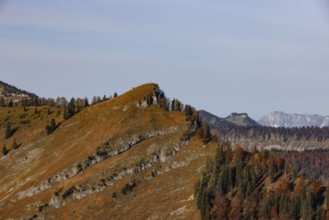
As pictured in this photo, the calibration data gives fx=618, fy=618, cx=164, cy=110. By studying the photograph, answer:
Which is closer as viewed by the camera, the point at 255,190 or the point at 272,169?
the point at 255,190

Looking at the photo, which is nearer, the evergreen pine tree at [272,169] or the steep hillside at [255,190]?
the steep hillside at [255,190]

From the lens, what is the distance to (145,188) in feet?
631

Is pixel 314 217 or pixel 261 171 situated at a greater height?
pixel 261 171

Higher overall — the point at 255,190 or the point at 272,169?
the point at 272,169

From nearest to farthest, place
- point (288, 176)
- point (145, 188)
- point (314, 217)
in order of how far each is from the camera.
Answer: point (314, 217) < point (288, 176) < point (145, 188)

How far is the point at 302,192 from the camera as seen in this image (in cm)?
16675

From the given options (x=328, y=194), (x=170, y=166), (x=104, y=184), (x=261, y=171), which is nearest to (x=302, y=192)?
(x=328, y=194)

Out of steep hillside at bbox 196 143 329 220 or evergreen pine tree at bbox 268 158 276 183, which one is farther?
evergreen pine tree at bbox 268 158 276 183

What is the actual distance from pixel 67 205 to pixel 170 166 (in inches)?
1387

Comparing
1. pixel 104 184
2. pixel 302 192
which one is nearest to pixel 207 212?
pixel 302 192

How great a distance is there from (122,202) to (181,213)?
26.0 meters

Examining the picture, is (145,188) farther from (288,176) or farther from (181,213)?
(288,176)

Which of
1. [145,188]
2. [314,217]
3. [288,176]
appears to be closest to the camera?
[314,217]

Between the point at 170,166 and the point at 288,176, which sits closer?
the point at 288,176
